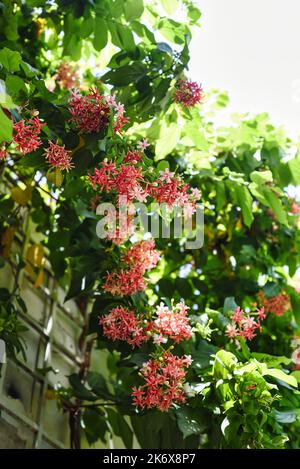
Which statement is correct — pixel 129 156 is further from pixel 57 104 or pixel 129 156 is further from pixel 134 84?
pixel 134 84

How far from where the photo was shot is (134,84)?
2.31 m

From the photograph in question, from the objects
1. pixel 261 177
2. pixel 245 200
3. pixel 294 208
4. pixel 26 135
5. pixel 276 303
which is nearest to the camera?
pixel 26 135

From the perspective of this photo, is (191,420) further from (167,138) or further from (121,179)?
(167,138)

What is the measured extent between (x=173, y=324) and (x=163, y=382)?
0.51 feet

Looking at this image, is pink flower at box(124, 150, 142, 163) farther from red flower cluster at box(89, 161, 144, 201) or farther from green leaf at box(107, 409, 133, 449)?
green leaf at box(107, 409, 133, 449)

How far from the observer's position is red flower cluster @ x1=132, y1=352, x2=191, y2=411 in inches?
75.3

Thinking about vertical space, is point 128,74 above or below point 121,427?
above

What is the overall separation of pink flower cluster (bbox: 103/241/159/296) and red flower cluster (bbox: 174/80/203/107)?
400mm

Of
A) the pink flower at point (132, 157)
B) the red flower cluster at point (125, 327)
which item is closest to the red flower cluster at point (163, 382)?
the red flower cluster at point (125, 327)

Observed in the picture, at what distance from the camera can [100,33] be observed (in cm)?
239

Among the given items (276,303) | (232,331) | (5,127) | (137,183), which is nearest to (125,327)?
(232,331)

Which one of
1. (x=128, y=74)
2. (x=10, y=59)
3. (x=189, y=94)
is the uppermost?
(x=128, y=74)
